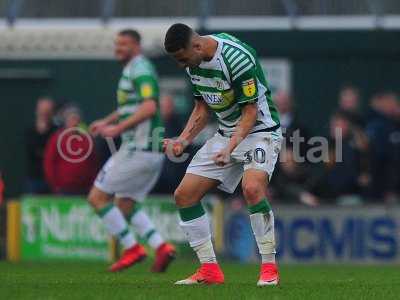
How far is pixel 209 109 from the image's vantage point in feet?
36.0

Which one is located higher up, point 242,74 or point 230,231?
point 242,74

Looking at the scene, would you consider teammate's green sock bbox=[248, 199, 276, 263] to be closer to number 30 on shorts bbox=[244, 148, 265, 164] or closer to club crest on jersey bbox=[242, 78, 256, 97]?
number 30 on shorts bbox=[244, 148, 265, 164]

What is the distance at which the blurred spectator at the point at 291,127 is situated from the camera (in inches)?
639

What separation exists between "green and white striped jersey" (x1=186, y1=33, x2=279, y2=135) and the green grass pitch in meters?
1.40

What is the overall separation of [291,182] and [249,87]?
7.90m

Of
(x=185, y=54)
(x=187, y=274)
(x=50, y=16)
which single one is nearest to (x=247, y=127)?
(x=185, y=54)

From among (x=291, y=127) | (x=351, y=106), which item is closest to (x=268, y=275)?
(x=291, y=127)

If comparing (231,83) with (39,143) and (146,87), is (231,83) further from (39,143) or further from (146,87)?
(39,143)

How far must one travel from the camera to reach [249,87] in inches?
403

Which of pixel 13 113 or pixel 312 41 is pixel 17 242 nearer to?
pixel 13 113

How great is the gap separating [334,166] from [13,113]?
222 inches

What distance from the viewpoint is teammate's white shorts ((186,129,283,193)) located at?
10.5 metres

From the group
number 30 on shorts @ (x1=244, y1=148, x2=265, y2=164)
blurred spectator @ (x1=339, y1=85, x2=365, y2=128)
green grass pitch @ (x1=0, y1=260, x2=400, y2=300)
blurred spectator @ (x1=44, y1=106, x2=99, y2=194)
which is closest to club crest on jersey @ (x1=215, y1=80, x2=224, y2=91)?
number 30 on shorts @ (x1=244, y1=148, x2=265, y2=164)

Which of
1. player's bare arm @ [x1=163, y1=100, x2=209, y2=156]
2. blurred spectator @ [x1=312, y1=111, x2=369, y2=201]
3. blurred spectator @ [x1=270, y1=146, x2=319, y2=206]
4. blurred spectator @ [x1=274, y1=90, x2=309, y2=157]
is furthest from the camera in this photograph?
blurred spectator @ [x1=270, y1=146, x2=319, y2=206]
